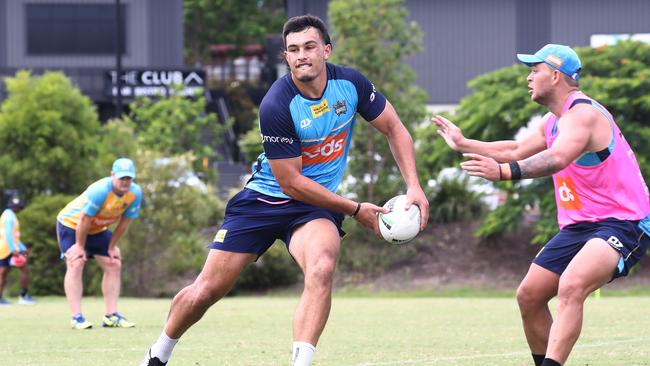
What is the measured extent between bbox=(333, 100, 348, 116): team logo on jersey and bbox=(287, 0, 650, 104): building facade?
39236 mm

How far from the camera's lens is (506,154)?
337 inches

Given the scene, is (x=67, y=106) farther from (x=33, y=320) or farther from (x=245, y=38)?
(x=245, y=38)

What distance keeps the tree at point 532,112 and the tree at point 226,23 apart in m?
36.4

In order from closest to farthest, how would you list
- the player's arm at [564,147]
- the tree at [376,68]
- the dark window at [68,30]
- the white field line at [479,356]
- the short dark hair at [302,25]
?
1. the player's arm at [564,147]
2. the short dark hair at [302,25]
3. the white field line at [479,356]
4. the tree at [376,68]
5. the dark window at [68,30]

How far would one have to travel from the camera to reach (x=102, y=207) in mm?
14453

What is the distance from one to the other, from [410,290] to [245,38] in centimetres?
4034

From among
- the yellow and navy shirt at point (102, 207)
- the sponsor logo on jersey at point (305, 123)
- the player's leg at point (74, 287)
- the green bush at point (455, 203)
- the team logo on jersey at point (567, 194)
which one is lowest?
the green bush at point (455, 203)

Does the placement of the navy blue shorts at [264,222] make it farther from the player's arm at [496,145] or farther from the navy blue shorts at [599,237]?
the navy blue shorts at [599,237]

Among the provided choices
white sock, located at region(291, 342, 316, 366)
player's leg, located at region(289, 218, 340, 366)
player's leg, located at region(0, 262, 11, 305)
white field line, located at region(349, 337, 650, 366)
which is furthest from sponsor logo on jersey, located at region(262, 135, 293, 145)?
player's leg, located at region(0, 262, 11, 305)

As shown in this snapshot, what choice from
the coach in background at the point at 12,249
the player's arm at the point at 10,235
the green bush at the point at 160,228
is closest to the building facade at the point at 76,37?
the green bush at the point at 160,228

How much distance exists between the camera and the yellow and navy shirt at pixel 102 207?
564 inches

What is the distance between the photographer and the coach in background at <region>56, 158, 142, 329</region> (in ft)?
47.1

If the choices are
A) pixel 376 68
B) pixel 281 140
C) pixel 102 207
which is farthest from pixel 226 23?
pixel 281 140

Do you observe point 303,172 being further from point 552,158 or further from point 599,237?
point 599,237
